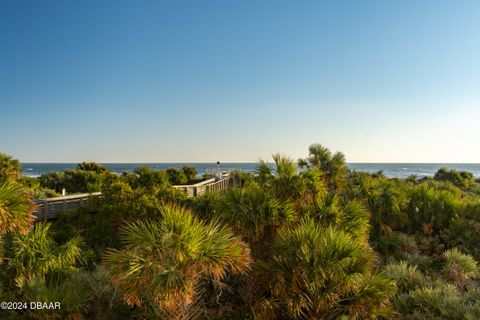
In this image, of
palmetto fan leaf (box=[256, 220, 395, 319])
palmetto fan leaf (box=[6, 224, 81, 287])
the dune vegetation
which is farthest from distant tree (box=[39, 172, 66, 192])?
palmetto fan leaf (box=[256, 220, 395, 319])

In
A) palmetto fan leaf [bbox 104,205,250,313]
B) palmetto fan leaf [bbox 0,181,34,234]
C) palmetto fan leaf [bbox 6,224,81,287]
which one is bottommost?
palmetto fan leaf [bbox 6,224,81,287]

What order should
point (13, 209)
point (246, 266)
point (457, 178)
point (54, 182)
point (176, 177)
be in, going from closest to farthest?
1. point (13, 209)
2. point (246, 266)
3. point (54, 182)
4. point (457, 178)
5. point (176, 177)

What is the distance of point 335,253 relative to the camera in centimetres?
813

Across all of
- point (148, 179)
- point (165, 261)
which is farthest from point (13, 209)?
point (148, 179)

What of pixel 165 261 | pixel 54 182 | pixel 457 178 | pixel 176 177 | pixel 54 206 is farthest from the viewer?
pixel 176 177

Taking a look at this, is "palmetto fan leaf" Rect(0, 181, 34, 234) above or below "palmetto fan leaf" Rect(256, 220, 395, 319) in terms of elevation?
above

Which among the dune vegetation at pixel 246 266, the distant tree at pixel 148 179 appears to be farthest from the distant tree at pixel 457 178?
the distant tree at pixel 148 179

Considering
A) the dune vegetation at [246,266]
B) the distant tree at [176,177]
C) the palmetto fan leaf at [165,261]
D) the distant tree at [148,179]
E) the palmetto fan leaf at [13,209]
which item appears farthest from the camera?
the distant tree at [176,177]

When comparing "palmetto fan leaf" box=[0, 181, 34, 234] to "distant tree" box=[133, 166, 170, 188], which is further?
"distant tree" box=[133, 166, 170, 188]

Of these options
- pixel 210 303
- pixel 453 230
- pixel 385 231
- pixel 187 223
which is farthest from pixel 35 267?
pixel 453 230

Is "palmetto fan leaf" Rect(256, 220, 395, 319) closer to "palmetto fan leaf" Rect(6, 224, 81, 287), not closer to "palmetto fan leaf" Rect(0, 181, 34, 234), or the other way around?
"palmetto fan leaf" Rect(0, 181, 34, 234)

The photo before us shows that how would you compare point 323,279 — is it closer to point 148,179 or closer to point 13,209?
point 13,209

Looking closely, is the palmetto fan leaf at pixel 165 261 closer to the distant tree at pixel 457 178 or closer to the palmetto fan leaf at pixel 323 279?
the palmetto fan leaf at pixel 323 279

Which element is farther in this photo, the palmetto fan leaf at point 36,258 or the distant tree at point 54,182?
the distant tree at point 54,182
